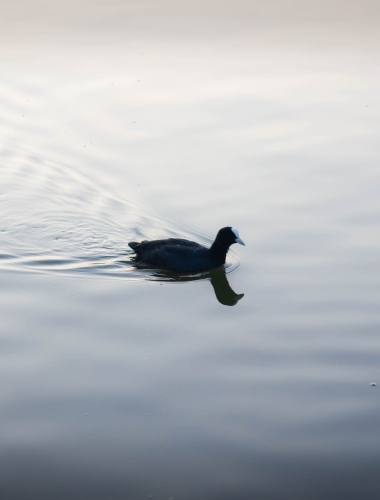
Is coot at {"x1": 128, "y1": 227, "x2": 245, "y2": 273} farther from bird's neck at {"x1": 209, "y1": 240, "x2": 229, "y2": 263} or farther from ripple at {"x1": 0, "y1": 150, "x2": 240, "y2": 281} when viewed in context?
ripple at {"x1": 0, "y1": 150, "x2": 240, "y2": 281}

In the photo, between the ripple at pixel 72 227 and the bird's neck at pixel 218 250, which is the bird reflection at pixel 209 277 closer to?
the ripple at pixel 72 227

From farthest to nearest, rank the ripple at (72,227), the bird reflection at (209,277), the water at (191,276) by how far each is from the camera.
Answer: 1. the ripple at (72,227)
2. the bird reflection at (209,277)
3. the water at (191,276)

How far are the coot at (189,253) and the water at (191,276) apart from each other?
136 mm

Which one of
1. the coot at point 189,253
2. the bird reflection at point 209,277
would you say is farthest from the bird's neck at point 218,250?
the bird reflection at point 209,277

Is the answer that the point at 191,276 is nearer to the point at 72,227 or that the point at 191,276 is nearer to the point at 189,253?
the point at 189,253

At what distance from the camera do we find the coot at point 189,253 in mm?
8914

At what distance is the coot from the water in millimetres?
136

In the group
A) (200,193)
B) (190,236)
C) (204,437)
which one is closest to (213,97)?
(200,193)

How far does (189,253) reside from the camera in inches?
354

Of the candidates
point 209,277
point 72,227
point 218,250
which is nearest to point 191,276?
point 209,277

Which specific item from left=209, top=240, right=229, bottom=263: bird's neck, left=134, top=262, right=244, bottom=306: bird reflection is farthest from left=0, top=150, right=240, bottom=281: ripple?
left=209, top=240, right=229, bottom=263: bird's neck

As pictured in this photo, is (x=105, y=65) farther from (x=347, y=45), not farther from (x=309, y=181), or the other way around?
(x=309, y=181)

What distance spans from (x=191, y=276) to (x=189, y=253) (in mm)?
270

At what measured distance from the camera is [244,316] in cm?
779
